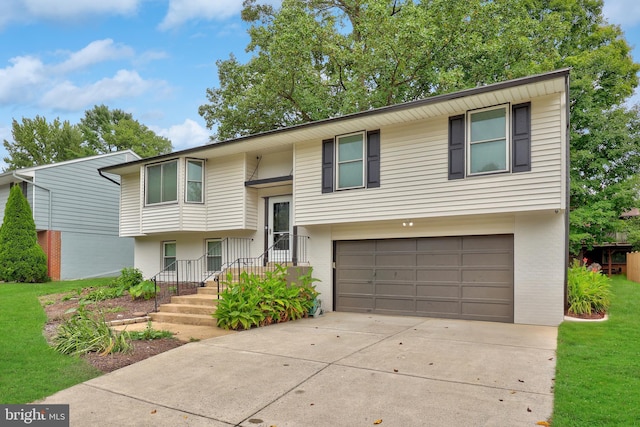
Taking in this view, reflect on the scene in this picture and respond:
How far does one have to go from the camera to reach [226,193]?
1323 cm

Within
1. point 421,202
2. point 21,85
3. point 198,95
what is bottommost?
point 421,202

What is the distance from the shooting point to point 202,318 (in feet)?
29.8

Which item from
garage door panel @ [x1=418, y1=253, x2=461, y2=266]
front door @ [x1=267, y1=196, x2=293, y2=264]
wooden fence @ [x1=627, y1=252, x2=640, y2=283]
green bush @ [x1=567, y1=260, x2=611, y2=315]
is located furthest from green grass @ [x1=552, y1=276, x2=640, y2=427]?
wooden fence @ [x1=627, y1=252, x2=640, y2=283]

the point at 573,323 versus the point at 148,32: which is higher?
the point at 148,32

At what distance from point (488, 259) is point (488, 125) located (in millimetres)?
2976

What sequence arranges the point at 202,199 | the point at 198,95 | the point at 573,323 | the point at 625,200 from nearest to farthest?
the point at 573,323, the point at 202,199, the point at 625,200, the point at 198,95

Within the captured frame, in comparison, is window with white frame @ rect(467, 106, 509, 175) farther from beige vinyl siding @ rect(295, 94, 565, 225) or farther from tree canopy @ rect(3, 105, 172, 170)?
tree canopy @ rect(3, 105, 172, 170)

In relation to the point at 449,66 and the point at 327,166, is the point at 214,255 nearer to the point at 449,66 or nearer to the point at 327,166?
the point at 327,166

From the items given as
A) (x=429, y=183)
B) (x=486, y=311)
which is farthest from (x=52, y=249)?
(x=486, y=311)

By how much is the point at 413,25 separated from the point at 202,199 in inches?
386

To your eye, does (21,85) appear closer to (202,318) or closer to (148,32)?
(148,32)

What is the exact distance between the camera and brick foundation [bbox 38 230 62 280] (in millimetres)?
17953

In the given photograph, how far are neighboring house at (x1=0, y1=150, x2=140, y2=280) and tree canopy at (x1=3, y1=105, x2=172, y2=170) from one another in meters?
15.9

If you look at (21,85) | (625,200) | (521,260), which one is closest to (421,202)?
(521,260)
